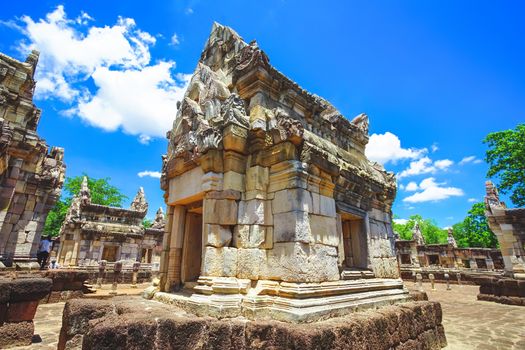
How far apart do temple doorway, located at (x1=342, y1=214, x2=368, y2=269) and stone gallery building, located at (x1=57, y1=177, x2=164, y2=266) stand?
17.4 meters

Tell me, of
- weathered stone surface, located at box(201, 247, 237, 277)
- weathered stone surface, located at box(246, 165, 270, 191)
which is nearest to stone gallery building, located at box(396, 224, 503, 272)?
weathered stone surface, located at box(246, 165, 270, 191)

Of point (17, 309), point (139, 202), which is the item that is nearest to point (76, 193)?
point (139, 202)

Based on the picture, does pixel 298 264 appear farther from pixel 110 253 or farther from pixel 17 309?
pixel 110 253

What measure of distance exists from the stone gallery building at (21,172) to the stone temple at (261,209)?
753 centimetres

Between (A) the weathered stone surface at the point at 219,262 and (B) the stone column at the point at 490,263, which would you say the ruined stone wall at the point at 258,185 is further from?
(B) the stone column at the point at 490,263

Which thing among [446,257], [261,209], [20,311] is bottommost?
[20,311]

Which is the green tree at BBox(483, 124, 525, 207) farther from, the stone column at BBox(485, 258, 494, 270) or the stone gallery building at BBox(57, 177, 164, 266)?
the stone gallery building at BBox(57, 177, 164, 266)

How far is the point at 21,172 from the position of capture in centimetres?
1070

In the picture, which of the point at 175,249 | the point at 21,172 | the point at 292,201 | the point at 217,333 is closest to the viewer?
the point at 217,333

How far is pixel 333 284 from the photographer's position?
421 cm

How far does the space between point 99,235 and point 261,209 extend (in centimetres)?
Result: 1759

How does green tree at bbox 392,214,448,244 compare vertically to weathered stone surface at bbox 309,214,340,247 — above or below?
above

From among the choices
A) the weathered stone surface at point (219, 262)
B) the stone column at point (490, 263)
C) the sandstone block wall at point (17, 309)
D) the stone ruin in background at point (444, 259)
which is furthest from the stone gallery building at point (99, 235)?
the stone column at point (490, 263)

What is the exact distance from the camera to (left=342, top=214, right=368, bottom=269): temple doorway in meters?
5.81
